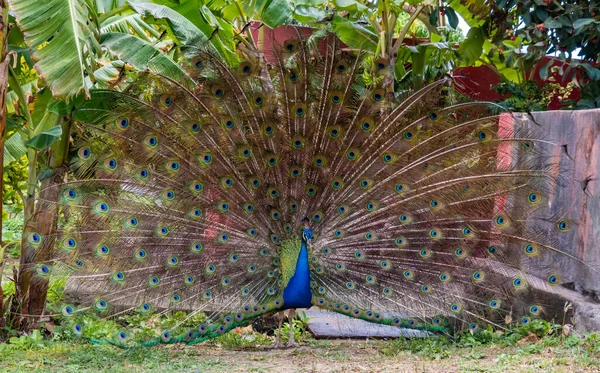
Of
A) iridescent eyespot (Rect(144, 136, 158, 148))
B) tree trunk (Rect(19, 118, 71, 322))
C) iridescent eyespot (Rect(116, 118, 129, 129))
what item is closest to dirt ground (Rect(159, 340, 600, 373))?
tree trunk (Rect(19, 118, 71, 322))

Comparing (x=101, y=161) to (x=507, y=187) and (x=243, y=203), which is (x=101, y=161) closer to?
(x=243, y=203)

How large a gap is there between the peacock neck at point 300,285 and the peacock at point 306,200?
0.5 inches

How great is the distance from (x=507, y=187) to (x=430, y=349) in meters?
1.44

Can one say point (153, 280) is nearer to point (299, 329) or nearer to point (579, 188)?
point (299, 329)

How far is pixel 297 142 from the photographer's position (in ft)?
20.1

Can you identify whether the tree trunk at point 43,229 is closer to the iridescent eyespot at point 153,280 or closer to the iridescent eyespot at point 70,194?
the iridescent eyespot at point 70,194

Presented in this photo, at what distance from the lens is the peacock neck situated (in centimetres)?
603

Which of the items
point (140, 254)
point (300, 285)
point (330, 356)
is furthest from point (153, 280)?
point (330, 356)

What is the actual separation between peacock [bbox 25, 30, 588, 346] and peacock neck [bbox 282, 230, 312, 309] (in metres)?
0.01

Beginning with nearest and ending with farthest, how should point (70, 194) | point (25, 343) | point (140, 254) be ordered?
point (70, 194), point (140, 254), point (25, 343)

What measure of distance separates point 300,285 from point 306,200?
732 mm

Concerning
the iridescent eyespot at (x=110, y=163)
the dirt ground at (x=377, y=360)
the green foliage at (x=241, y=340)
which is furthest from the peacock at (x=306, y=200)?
the green foliage at (x=241, y=340)

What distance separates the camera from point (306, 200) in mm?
6254

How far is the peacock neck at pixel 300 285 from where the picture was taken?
6.03 metres
